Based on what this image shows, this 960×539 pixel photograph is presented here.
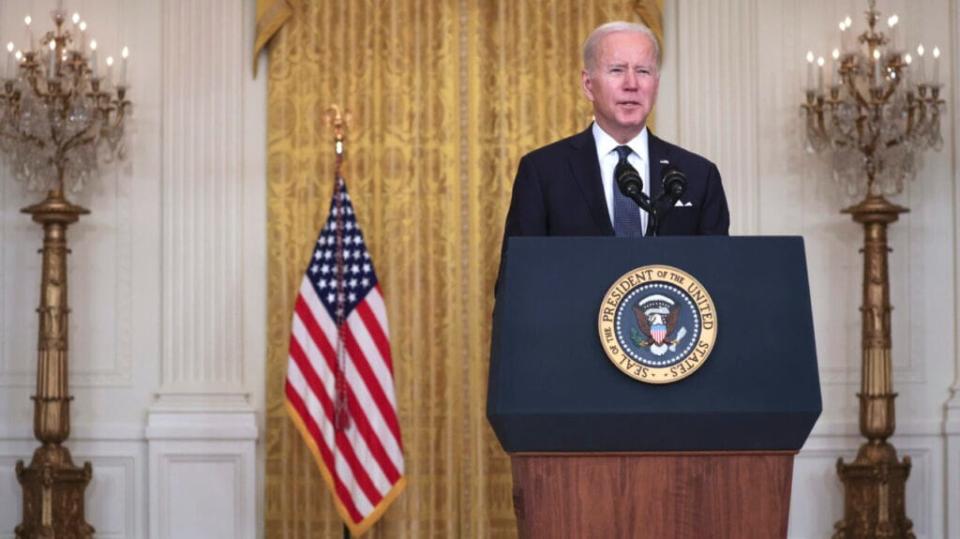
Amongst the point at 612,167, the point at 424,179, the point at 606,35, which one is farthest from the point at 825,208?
the point at 606,35

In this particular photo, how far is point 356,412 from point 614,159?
405 cm

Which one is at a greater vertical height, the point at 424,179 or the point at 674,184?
the point at 424,179

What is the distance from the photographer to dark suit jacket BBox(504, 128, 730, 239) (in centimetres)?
356

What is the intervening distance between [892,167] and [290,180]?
10.6 feet

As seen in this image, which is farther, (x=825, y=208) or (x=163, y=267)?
(x=825, y=208)

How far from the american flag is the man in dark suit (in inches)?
151

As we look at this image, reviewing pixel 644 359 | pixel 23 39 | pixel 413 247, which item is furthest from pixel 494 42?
pixel 644 359

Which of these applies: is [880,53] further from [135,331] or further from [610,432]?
[610,432]

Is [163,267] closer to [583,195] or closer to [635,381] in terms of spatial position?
[583,195]

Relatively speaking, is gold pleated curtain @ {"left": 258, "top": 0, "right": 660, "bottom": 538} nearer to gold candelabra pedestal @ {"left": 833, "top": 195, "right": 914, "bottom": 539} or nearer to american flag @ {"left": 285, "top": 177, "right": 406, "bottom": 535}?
american flag @ {"left": 285, "top": 177, "right": 406, "bottom": 535}

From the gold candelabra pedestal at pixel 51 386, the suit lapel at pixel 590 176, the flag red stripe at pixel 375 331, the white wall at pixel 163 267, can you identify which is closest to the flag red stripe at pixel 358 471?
the flag red stripe at pixel 375 331

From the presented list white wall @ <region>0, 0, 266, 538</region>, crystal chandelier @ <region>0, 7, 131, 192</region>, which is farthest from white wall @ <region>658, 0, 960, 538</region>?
crystal chandelier @ <region>0, 7, 131, 192</region>

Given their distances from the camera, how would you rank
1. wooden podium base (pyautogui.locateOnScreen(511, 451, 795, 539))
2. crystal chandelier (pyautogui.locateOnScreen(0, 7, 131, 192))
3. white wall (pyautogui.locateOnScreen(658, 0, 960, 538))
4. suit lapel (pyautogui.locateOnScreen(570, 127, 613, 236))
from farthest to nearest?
white wall (pyautogui.locateOnScreen(658, 0, 960, 538)), crystal chandelier (pyautogui.locateOnScreen(0, 7, 131, 192)), suit lapel (pyautogui.locateOnScreen(570, 127, 613, 236)), wooden podium base (pyautogui.locateOnScreen(511, 451, 795, 539))

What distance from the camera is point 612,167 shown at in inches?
142
